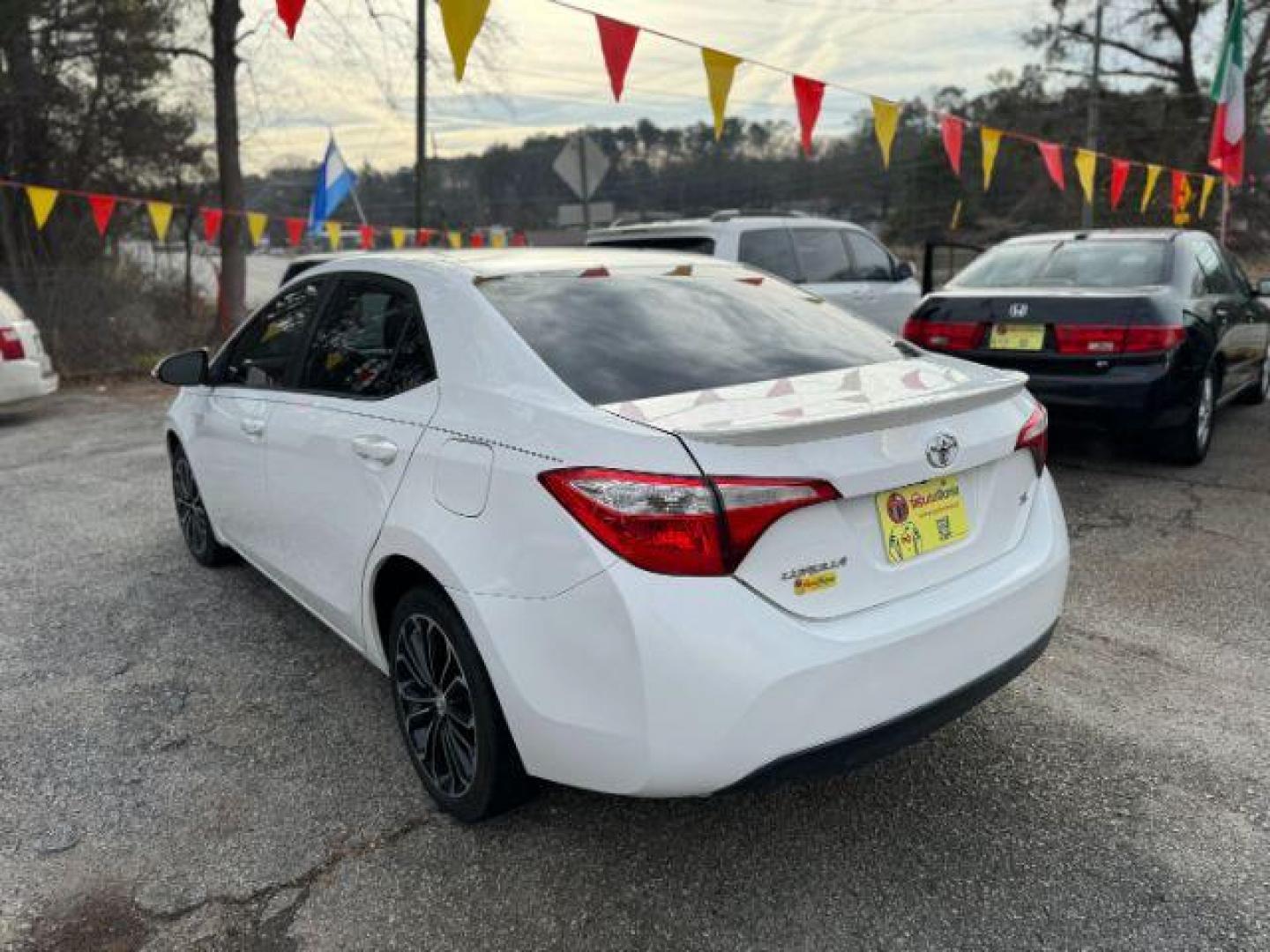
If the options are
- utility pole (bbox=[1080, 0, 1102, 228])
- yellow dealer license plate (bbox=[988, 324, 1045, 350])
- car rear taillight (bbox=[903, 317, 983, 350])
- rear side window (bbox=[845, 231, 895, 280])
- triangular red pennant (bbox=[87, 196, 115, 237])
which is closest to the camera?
yellow dealer license plate (bbox=[988, 324, 1045, 350])

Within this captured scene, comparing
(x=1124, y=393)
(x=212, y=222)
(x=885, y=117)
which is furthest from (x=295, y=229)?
(x=1124, y=393)

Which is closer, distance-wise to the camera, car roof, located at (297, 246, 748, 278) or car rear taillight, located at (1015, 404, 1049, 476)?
car rear taillight, located at (1015, 404, 1049, 476)

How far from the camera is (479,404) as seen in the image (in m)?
2.44

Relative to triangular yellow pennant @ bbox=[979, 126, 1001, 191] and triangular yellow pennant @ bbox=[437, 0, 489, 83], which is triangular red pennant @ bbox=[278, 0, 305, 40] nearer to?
triangular yellow pennant @ bbox=[437, 0, 489, 83]

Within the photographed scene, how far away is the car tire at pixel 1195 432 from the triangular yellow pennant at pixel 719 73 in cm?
389

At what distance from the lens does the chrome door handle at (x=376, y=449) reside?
266cm

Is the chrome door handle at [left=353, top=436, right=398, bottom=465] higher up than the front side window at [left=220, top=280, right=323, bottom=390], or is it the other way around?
the front side window at [left=220, top=280, right=323, bottom=390]

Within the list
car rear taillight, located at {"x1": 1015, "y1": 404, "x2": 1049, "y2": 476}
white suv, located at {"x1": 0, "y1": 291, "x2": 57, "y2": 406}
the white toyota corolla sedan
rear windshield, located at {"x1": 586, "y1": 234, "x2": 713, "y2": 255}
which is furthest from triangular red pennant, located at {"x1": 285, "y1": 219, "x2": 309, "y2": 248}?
car rear taillight, located at {"x1": 1015, "y1": 404, "x2": 1049, "y2": 476}

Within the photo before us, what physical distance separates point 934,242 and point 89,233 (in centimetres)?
1254

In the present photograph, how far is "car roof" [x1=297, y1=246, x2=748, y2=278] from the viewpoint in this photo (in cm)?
293

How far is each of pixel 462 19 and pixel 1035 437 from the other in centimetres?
422

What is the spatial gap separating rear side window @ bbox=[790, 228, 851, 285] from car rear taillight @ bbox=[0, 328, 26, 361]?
273 inches

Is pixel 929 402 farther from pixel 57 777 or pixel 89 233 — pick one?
pixel 89 233

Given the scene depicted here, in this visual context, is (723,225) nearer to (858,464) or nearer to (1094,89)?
(858,464)
